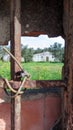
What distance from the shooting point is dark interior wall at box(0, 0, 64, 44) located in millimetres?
2074

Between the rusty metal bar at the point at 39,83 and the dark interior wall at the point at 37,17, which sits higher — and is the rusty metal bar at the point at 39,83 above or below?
below

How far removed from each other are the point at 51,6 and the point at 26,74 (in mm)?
590

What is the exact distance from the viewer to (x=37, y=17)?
2.13 metres

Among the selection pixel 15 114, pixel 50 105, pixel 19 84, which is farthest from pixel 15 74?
pixel 50 105

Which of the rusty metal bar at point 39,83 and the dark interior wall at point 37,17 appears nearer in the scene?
the rusty metal bar at point 39,83

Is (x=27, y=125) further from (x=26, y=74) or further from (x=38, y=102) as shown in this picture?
(x=26, y=74)

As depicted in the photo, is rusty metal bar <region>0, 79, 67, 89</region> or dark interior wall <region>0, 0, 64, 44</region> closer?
rusty metal bar <region>0, 79, 67, 89</region>

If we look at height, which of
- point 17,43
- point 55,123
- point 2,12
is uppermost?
point 2,12

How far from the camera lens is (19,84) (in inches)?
71.5

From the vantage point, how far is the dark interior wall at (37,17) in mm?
2074

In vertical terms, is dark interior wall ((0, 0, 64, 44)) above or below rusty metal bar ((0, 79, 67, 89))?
above

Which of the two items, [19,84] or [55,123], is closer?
[19,84]

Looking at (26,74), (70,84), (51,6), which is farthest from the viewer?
(51,6)

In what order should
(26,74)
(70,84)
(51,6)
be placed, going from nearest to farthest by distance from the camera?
(26,74) → (70,84) → (51,6)
